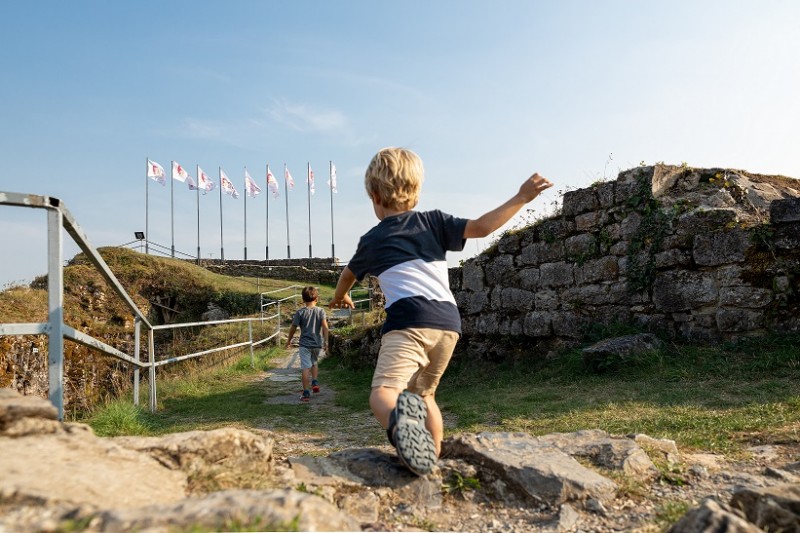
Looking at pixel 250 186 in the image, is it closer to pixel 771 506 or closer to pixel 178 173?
pixel 178 173

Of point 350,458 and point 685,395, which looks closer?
point 350,458

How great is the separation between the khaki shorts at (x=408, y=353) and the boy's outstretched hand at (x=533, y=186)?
27.5 inches

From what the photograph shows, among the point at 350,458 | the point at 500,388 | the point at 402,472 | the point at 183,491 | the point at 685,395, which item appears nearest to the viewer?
the point at 183,491

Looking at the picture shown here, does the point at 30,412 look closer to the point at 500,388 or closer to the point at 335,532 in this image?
the point at 335,532

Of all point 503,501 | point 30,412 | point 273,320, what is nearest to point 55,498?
point 30,412

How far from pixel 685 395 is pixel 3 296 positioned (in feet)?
37.4

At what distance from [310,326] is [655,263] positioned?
4.01 m

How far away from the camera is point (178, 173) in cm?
3750

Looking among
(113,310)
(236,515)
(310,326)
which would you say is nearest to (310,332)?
(310,326)

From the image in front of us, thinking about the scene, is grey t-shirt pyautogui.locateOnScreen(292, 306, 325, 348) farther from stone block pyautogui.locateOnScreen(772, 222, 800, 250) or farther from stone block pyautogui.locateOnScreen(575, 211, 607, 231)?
Answer: stone block pyautogui.locateOnScreen(772, 222, 800, 250)

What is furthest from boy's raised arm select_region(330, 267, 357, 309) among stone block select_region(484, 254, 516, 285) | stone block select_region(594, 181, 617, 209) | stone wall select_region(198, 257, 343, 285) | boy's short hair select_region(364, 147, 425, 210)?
stone wall select_region(198, 257, 343, 285)

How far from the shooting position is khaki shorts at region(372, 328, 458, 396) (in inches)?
95.0

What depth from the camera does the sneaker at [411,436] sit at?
2117 mm

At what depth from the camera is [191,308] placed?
21.2 metres
